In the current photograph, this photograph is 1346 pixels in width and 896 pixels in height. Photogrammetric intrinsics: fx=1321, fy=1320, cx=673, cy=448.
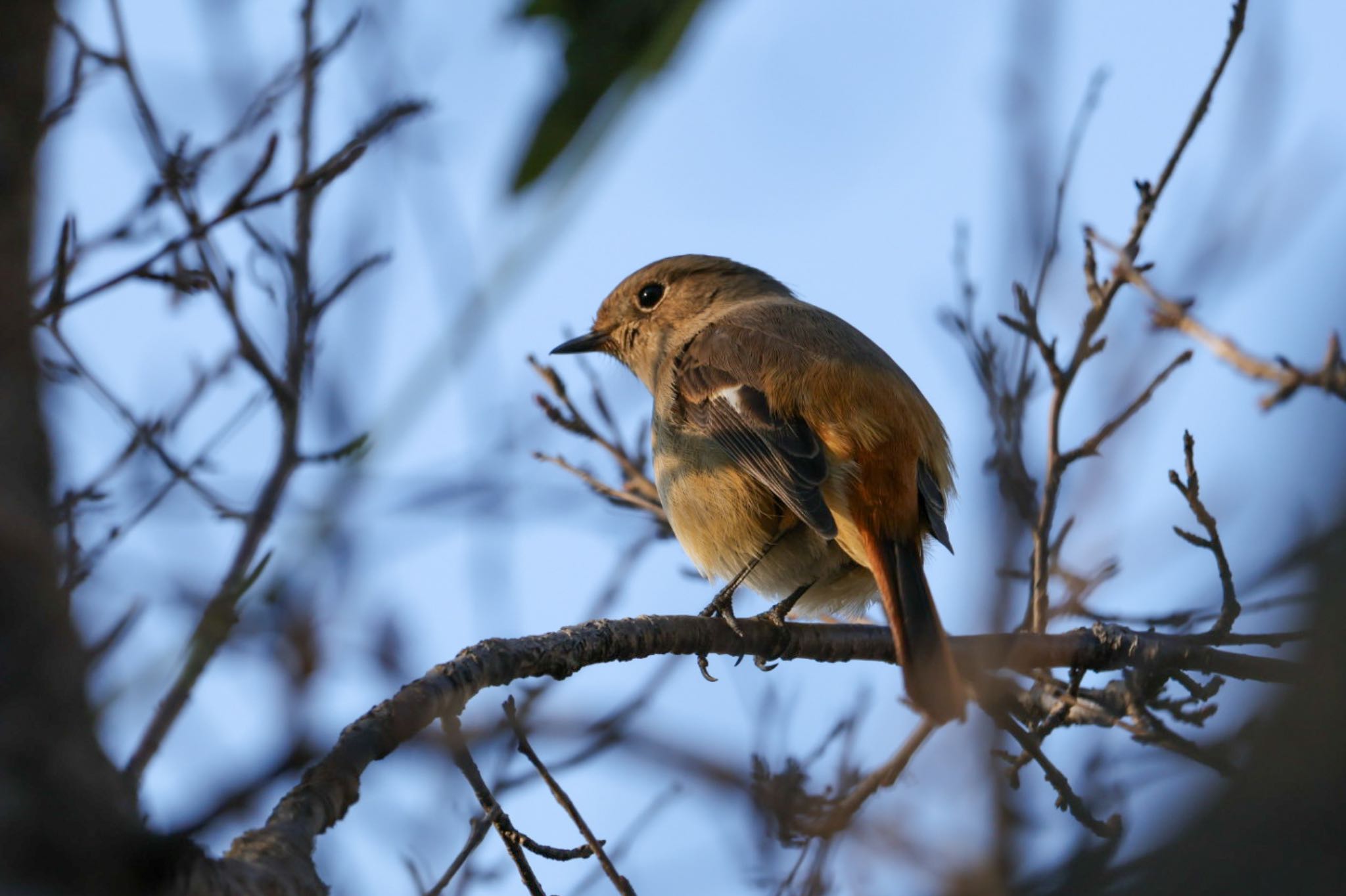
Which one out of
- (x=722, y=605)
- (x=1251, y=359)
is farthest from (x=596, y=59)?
(x=722, y=605)

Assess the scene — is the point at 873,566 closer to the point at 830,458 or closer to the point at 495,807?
the point at 830,458

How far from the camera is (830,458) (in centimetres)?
447

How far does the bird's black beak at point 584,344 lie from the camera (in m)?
6.46

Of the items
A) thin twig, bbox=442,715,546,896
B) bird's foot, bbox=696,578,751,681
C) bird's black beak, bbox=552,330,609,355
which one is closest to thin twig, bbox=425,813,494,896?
thin twig, bbox=442,715,546,896

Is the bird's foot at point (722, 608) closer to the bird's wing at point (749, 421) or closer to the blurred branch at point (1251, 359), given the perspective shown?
the bird's wing at point (749, 421)

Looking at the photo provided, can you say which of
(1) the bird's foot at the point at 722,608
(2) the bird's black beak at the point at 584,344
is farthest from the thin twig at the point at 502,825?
(2) the bird's black beak at the point at 584,344

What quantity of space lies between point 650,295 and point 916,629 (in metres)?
3.11

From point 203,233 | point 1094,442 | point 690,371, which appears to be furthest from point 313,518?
point 690,371

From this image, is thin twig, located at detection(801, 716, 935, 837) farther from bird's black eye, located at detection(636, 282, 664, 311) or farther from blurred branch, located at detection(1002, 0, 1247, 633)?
bird's black eye, located at detection(636, 282, 664, 311)

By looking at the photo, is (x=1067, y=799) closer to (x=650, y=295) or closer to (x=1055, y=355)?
(x=1055, y=355)

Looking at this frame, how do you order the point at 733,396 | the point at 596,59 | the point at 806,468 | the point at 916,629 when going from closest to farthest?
the point at 596,59
the point at 916,629
the point at 806,468
the point at 733,396

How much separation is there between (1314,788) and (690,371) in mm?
4402

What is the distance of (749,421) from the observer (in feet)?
15.5

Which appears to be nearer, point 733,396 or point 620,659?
point 620,659
